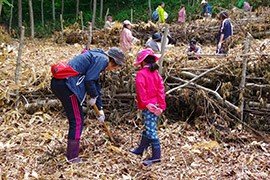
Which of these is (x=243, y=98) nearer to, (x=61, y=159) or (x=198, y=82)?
(x=198, y=82)

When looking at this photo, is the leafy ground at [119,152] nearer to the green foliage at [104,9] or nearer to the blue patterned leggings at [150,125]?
the blue patterned leggings at [150,125]

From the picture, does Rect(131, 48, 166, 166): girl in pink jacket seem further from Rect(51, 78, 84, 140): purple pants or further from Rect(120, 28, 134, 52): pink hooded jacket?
Rect(120, 28, 134, 52): pink hooded jacket

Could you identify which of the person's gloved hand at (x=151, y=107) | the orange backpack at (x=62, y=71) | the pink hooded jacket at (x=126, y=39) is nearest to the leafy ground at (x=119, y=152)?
the person's gloved hand at (x=151, y=107)

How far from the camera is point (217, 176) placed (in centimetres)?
477

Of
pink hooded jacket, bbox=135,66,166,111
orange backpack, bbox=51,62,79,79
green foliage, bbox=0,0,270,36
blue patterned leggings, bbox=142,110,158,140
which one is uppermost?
green foliage, bbox=0,0,270,36

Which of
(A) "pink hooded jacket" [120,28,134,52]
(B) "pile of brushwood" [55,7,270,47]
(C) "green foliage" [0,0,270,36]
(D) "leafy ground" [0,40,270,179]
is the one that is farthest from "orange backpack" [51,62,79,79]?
(C) "green foliage" [0,0,270,36]

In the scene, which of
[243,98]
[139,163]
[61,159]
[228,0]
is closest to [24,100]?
Result: [61,159]

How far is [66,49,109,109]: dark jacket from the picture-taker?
15.5ft

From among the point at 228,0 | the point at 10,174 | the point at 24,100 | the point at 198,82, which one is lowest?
the point at 10,174

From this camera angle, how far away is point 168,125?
6148 millimetres

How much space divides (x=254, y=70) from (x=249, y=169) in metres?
1.79

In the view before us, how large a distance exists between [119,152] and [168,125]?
115 centimetres

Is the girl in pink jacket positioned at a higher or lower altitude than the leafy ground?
higher

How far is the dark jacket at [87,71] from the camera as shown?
472cm
